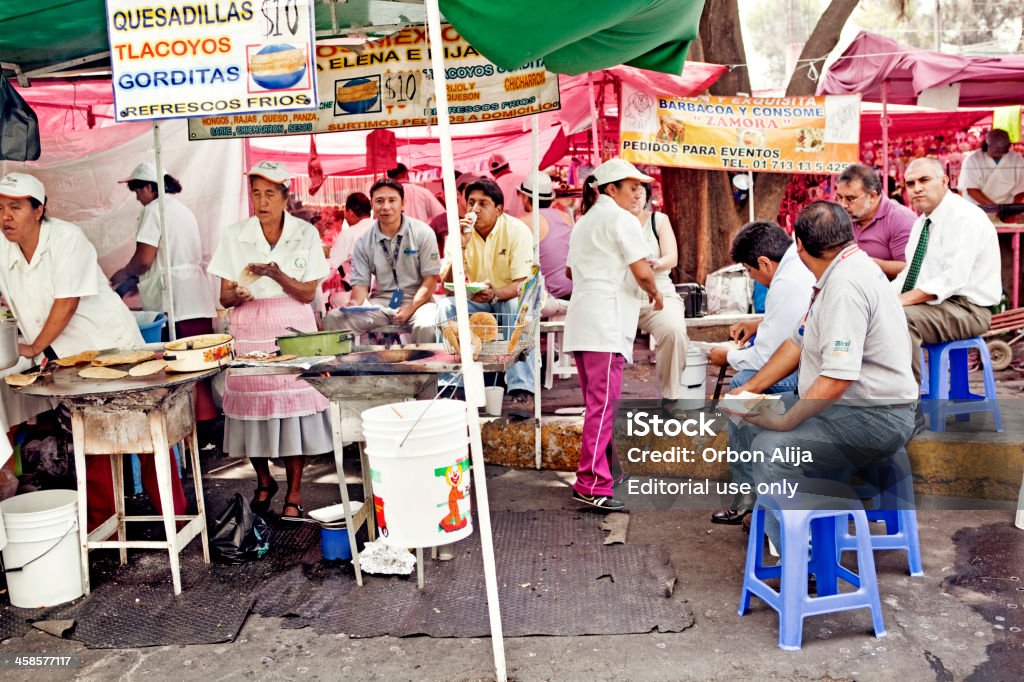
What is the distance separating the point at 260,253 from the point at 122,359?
40.6 inches

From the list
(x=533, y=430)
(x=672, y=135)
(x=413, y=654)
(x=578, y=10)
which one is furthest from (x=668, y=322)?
(x=413, y=654)

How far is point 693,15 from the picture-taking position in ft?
15.9

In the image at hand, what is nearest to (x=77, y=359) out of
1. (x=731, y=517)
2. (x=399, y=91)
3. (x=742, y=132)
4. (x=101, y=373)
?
(x=101, y=373)

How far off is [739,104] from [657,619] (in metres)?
5.67

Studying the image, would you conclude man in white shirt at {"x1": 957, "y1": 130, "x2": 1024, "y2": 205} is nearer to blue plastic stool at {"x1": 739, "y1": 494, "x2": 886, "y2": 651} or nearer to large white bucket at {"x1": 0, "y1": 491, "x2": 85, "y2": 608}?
blue plastic stool at {"x1": 739, "y1": 494, "x2": 886, "y2": 651}

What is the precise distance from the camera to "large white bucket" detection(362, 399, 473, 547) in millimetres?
3260

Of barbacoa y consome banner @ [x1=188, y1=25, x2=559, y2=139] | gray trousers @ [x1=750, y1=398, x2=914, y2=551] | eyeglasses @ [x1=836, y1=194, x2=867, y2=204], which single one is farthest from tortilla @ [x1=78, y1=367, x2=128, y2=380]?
eyeglasses @ [x1=836, y1=194, x2=867, y2=204]

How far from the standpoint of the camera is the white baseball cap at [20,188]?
440cm

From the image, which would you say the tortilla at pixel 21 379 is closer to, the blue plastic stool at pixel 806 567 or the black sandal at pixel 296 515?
the black sandal at pixel 296 515

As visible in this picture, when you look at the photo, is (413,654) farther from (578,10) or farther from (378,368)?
(578,10)

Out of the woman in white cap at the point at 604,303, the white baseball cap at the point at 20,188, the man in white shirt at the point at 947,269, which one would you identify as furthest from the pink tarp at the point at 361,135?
the woman in white cap at the point at 604,303

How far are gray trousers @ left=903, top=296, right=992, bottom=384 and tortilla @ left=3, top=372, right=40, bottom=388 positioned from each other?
4.88 metres

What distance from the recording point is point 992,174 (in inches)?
421

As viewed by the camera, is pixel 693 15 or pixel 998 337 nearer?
pixel 693 15
